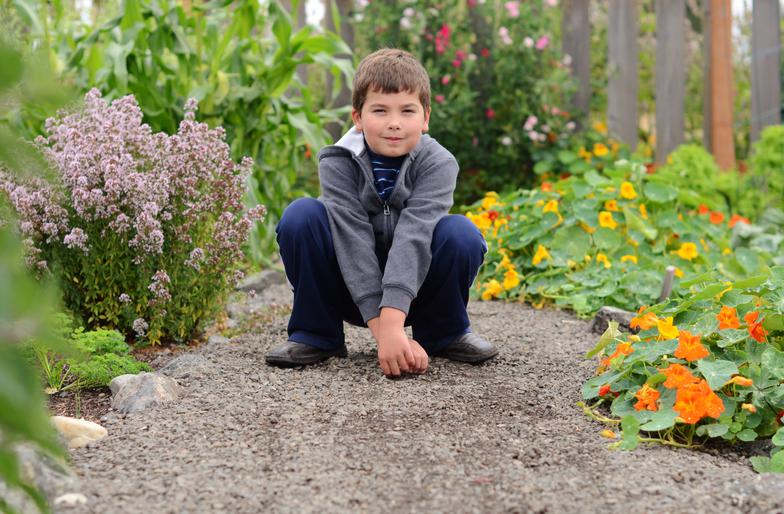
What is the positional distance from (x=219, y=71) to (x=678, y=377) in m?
2.48

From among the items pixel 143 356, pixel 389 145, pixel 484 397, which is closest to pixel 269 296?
pixel 143 356

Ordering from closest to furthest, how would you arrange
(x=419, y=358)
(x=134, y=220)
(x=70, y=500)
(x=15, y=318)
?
(x=15, y=318) → (x=70, y=500) → (x=419, y=358) → (x=134, y=220)

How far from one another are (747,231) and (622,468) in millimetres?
2913

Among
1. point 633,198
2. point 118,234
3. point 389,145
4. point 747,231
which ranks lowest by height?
point 747,231

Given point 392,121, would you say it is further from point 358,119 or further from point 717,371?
point 717,371

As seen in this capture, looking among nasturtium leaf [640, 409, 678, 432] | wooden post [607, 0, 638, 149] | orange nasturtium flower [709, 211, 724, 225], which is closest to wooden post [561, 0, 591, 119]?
wooden post [607, 0, 638, 149]

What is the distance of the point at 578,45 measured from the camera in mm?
5492

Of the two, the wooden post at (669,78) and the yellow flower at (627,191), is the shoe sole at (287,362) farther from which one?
the wooden post at (669,78)

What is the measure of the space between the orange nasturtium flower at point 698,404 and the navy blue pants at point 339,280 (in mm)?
748

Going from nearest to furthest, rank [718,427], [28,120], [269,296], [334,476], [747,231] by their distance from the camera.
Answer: [334,476], [718,427], [28,120], [269,296], [747,231]

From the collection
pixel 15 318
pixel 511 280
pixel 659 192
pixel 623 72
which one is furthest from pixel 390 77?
pixel 623 72

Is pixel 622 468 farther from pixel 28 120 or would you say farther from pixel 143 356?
pixel 28 120

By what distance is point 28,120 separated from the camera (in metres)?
3.31

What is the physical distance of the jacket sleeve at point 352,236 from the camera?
2.26 meters
